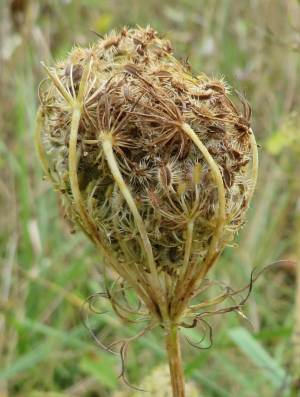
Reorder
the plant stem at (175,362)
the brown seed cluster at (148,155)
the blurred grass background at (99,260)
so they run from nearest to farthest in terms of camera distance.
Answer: the brown seed cluster at (148,155), the plant stem at (175,362), the blurred grass background at (99,260)

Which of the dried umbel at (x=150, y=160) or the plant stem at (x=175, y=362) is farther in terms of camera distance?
the plant stem at (x=175, y=362)

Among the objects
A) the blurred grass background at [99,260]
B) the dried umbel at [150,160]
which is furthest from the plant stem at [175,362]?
the blurred grass background at [99,260]

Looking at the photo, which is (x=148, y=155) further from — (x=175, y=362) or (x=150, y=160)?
(x=175, y=362)

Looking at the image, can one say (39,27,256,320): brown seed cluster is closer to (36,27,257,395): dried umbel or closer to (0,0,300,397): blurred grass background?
(36,27,257,395): dried umbel

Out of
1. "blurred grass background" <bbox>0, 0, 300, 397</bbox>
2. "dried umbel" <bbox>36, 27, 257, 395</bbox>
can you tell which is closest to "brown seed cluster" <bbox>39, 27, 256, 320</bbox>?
"dried umbel" <bbox>36, 27, 257, 395</bbox>

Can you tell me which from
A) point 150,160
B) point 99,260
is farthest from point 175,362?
point 99,260

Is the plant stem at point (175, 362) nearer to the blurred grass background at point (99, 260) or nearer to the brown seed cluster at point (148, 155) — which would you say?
the brown seed cluster at point (148, 155)

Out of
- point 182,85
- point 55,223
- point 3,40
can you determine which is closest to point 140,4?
point 3,40

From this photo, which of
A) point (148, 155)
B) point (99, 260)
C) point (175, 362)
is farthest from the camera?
point (99, 260)
